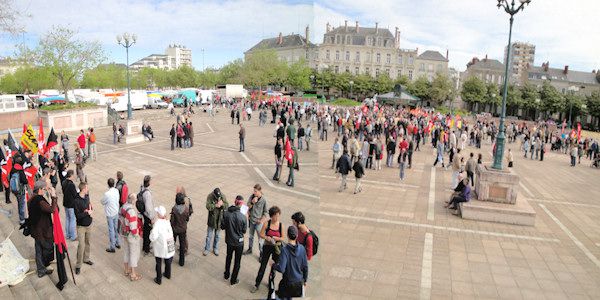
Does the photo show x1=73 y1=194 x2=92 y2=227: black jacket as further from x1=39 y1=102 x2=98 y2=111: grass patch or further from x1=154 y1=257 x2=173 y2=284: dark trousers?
x1=39 y1=102 x2=98 y2=111: grass patch

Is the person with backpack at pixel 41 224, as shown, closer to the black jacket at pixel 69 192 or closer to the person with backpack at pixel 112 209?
the black jacket at pixel 69 192

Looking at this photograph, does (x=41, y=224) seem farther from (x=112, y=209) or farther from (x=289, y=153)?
(x=289, y=153)

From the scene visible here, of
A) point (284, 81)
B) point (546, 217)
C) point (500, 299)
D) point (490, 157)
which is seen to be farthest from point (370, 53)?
point (500, 299)

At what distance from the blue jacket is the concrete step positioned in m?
7.91

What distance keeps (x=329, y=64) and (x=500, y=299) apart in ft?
266

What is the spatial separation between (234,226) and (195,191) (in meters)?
6.51

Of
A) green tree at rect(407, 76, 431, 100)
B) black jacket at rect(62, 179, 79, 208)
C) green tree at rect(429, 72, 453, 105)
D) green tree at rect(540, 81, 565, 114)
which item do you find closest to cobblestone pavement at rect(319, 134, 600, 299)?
black jacket at rect(62, 179, 79, 208)

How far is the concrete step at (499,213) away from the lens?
11.1m

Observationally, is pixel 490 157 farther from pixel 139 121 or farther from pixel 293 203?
pixel 139 121

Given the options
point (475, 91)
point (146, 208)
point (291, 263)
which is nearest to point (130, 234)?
point (146, 208)

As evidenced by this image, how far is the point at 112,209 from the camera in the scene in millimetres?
7867

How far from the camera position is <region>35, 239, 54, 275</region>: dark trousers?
695cm

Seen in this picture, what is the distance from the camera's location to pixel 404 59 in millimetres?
86438

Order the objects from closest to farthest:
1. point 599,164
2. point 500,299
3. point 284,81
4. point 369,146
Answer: point 500,299 < point 369,146 < point 599,164 < point 284,81
